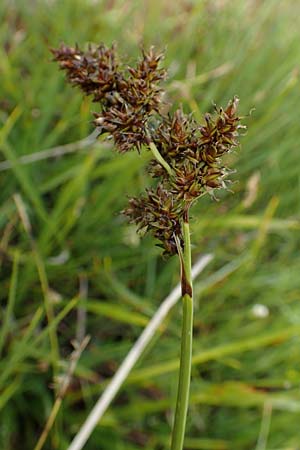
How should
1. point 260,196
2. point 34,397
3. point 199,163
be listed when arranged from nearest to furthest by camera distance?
point 199,163 → point 34,397 → point 260,196

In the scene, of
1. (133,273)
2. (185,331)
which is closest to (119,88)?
(185,331)

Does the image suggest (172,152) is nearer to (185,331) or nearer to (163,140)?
(163,140)

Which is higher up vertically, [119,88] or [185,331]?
[119,88]

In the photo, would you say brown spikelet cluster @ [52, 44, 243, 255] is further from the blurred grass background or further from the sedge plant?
the blurred grass background

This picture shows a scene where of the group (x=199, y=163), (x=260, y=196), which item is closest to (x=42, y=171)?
(x=260, y=196)

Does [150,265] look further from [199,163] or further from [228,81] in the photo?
[199,163]

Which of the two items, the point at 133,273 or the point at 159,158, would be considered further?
the point at 133,273

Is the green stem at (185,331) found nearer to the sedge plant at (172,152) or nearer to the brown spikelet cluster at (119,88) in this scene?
the sedge plant at (172,152)

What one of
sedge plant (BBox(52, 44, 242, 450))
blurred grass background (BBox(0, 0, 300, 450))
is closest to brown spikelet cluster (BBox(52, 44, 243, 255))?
sedge plant (BBox(52, 44, 242, 450))
